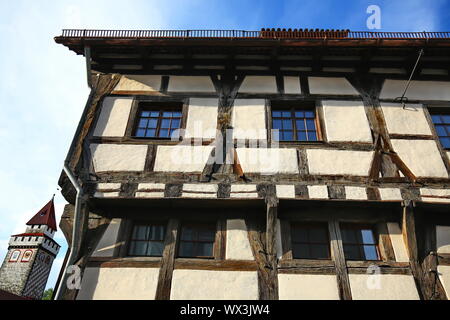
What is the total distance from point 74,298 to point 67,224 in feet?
4.14

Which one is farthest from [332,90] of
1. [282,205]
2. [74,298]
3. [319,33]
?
[74,298]

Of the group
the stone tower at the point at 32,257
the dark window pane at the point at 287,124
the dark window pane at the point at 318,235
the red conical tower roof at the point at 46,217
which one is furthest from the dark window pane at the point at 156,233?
the red conical tower roof at the point at 46,217

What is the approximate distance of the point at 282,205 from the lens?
536 centimetres

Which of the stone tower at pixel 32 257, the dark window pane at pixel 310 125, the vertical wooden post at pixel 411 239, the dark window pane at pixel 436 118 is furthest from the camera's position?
the stone tower at pixel 32 257

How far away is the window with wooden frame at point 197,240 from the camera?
5324mm

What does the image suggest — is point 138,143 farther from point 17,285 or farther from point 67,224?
point 17,285

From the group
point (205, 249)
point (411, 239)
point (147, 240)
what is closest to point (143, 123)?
point (147, 240)

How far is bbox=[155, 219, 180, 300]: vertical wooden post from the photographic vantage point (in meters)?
4.83

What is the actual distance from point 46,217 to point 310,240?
4356 cm

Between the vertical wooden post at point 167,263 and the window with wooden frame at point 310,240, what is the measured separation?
207cm

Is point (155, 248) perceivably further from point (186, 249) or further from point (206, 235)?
point (206, 235)

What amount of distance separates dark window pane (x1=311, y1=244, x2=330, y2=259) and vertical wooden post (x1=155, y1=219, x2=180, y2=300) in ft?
7.90

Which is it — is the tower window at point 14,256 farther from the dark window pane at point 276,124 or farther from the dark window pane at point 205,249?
the dark window pane at point 276,124

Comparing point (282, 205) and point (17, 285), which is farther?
point (17, 285)
